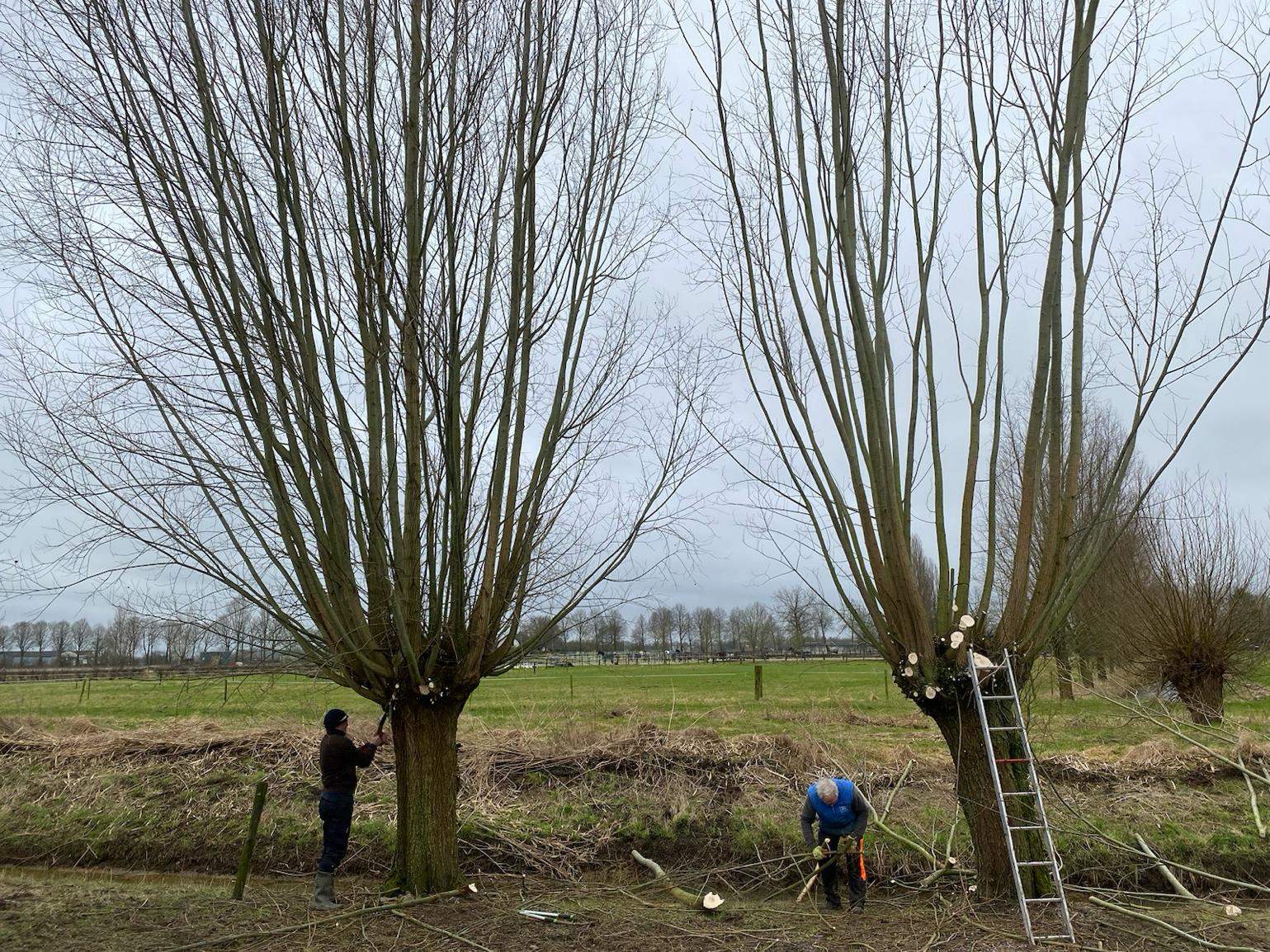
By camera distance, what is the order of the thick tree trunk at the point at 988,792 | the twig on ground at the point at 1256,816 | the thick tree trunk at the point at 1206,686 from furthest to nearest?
the thick tree trunk at the point at 1206,686 < the twig on ground at the point at 1256,816 < the thick tree trunk at the point at 988,792

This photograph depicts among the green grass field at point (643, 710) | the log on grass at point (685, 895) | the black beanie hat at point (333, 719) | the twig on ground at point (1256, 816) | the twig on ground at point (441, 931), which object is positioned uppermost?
the black beanie hat at point (333, 719)

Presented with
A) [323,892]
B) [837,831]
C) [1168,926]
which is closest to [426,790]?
[323,892]

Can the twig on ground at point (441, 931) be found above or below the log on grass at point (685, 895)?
above

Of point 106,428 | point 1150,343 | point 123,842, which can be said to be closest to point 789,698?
point 123,842

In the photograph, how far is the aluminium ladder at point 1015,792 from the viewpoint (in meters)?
5.95

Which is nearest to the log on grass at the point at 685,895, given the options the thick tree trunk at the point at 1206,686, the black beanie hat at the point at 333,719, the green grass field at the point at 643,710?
the green grass field at the point at 643,710

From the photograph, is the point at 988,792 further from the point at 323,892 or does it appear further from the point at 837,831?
the point at 323,892

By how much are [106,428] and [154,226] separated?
1.37m

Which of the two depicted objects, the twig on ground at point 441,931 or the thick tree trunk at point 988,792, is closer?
the twig on ground at point 441,931

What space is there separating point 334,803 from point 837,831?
4.19 meters

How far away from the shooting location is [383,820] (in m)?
10.0

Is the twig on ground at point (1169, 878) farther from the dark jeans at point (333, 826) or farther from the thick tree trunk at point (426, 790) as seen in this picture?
the dark jeans at point (333, 826)

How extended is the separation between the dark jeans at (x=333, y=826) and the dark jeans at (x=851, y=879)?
13.1ft

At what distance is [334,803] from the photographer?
7.05m
